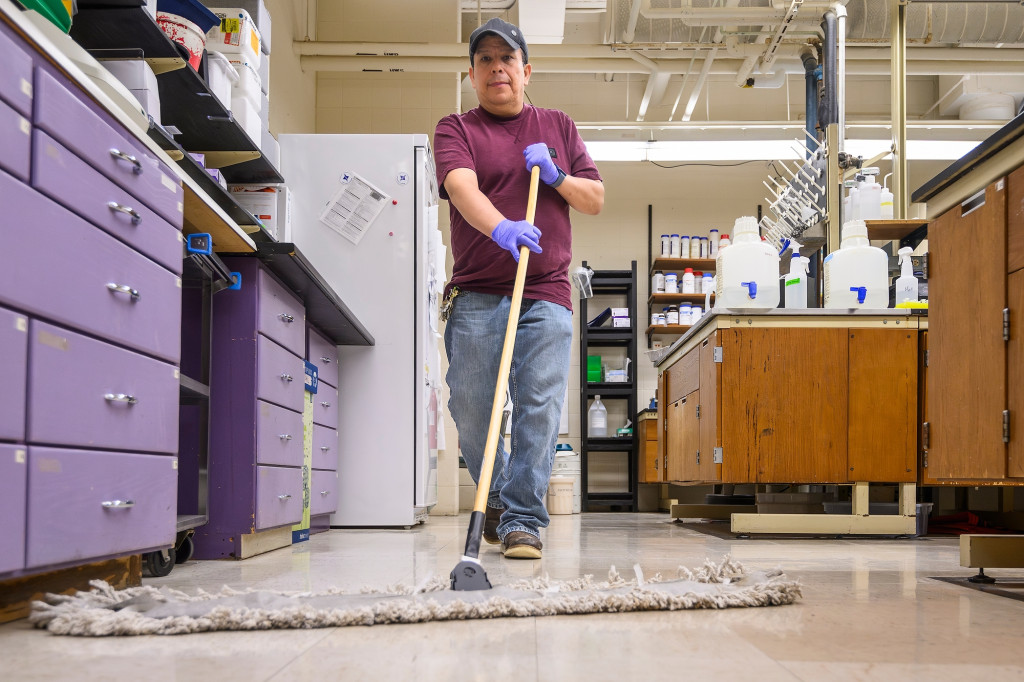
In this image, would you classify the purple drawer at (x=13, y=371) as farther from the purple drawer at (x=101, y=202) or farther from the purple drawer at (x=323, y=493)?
the purple drawer at (x=323, y=493)

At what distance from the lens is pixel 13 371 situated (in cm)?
131

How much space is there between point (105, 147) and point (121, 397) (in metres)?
0.44

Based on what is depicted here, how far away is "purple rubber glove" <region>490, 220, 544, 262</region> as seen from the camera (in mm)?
2283

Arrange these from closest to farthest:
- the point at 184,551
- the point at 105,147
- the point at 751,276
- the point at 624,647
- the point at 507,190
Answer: the point at 624,647 → the point at 105,147 → the point at 184,551 → the point at 507,190 → the point at 751,276

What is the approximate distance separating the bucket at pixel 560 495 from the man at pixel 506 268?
4.06m

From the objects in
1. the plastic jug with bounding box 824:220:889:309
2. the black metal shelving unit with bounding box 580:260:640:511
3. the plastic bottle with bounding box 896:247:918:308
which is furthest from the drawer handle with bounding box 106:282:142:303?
the black metal shelving unit with bounding box 580:260:640:511

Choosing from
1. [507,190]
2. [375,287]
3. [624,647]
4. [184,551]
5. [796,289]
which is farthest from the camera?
[375,287]

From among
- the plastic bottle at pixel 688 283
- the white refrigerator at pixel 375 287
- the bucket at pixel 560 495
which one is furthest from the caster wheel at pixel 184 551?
the plastic bottle at pixel 688 283

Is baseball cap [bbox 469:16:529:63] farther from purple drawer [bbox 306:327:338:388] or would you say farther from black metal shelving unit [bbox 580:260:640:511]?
black metal shelving unit [bbox 580:260:640:511]

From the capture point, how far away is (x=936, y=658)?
105 centimetres

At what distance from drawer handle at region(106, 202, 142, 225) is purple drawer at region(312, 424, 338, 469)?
6.37 feet

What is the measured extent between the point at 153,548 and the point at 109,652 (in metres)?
0.70

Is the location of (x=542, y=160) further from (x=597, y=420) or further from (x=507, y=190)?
(x=597, y=420)

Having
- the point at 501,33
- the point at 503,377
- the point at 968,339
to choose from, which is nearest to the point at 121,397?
the point at 503,377
